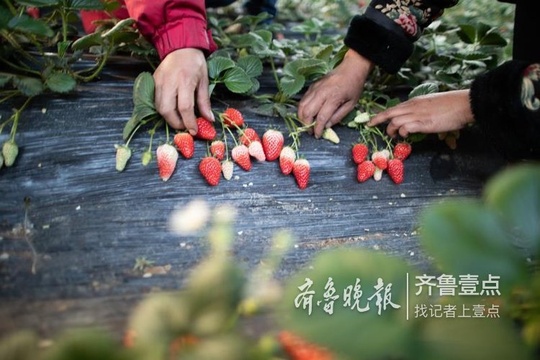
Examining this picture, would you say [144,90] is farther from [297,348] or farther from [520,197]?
[520,197]

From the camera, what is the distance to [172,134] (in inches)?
45.6

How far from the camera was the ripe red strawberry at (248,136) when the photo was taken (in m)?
1.16

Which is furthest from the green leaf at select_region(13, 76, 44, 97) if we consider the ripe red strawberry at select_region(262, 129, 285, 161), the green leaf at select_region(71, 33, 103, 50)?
the ripe red strawberry at select_region(262, 129, 285, 161)

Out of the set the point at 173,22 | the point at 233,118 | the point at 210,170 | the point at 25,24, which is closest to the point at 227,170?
the point at 210,170

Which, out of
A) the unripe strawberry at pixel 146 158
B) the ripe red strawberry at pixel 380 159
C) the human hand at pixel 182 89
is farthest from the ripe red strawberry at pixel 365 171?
the unripe strawberry at pixel 146 158

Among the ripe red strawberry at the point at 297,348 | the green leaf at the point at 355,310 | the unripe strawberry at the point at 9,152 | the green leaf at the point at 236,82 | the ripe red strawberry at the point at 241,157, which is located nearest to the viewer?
the green leaf at the point at 355,310

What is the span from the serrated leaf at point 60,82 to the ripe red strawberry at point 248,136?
1.23 feet

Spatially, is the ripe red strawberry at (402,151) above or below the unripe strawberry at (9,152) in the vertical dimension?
below

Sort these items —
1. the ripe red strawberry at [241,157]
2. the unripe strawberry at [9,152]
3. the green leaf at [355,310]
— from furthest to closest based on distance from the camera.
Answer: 1. the ripe red strawberry at [241,157]
2. the unripe strawberry at [9,152]
3. the green leaf at [355,310]

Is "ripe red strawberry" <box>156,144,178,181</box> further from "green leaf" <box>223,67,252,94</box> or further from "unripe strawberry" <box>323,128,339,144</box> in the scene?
"unripe strawberry" <box>323,128,339,144</box>

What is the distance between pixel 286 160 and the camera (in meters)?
1.14

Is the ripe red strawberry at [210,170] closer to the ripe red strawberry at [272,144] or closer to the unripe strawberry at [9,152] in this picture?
the ripe red strawberry at [272,144]

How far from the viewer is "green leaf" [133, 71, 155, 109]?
3.65ft

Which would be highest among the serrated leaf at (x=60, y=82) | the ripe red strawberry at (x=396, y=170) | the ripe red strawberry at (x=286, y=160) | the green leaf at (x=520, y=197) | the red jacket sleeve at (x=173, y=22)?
the green leaf at (x=520, y=197)
